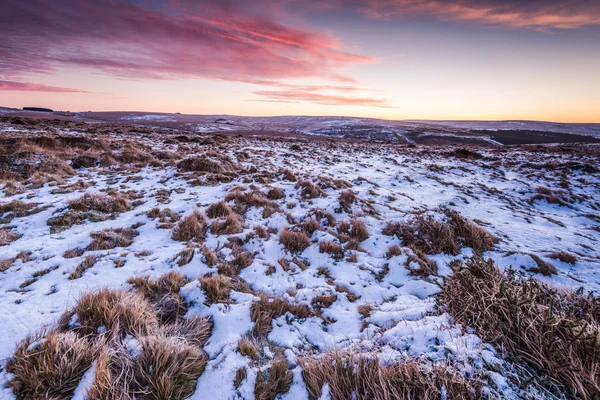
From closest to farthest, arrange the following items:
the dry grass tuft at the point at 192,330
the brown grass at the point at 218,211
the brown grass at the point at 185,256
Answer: the dry grass tuft at the point at 192,330 < the brown grass at the point at 185,256 < the brown grass at the point at 218,211

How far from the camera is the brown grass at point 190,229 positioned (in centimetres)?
566

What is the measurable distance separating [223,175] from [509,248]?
10072 millimetres

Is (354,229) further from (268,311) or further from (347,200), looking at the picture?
(268,311)

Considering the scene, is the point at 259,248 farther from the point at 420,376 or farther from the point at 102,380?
the point at 420,376

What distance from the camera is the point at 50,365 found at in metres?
1.98

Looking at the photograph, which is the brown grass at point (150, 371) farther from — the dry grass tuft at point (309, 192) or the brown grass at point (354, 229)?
the dry grass tuft at point (309, 192)

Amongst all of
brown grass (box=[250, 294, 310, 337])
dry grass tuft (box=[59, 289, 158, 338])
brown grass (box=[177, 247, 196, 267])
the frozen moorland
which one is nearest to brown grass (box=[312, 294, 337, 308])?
the frozen moorland

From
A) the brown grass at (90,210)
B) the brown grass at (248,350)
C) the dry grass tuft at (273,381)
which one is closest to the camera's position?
the dry grass tuft at (273,381)

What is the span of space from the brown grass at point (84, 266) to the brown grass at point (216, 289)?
208 centimetres

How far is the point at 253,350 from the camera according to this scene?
2695 millimetres

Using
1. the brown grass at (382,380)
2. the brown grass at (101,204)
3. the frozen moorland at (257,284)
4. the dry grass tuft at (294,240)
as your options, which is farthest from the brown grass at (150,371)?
the brown grass at (101,204)

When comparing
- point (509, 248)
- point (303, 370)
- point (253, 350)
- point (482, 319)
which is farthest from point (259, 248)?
point (509, 248)

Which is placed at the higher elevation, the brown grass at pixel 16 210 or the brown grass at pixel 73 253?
the brown grass at pixel 16 210

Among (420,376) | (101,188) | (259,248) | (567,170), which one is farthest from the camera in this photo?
(567,170)
